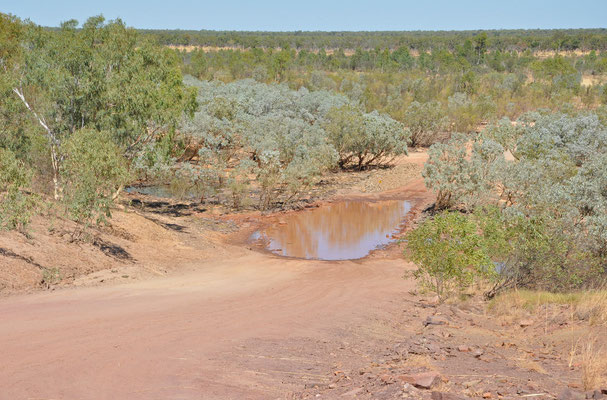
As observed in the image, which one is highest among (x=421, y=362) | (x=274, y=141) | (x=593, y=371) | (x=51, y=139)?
(x=51, y=139)

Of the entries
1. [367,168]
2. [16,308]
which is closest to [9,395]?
[16,308]

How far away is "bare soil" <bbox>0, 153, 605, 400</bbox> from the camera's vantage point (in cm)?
786

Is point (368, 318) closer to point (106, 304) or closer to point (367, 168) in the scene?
point (106, 304)

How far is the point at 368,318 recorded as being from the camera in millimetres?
13062

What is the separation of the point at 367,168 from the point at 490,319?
28863 millimetres

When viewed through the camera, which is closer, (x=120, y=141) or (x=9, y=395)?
(x=9, y=395)

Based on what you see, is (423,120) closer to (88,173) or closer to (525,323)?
(88,173)

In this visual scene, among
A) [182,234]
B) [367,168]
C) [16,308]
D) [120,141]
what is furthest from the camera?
[367,168]

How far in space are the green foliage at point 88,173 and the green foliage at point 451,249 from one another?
9.52m

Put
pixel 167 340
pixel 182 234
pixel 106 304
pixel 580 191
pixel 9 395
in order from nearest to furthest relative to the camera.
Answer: pixel 9 395 < pixel 167 340 < pixel 106 304 < pixel 580 191 < pixel 182 234

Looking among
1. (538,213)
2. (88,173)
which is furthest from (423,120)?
(88,173)

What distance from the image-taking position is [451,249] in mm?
13836

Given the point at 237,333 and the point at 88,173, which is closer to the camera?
the point at 237,333

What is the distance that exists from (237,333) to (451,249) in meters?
5.83
